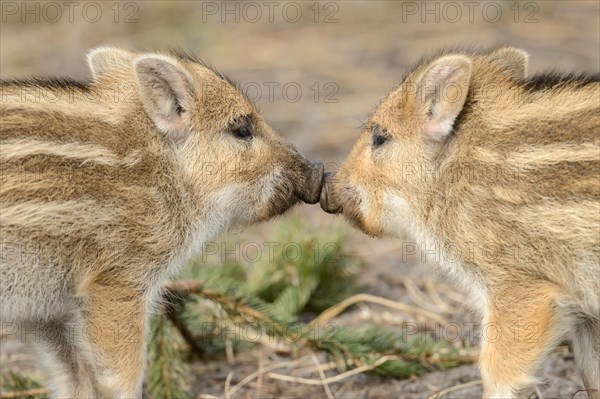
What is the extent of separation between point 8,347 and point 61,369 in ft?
5.22

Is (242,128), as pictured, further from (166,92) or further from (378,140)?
(378,140)

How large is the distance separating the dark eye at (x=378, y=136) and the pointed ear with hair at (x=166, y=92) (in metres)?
0.92

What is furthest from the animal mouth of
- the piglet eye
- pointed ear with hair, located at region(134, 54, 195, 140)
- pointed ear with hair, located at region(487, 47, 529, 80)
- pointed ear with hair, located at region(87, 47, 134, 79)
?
pointed ear with hair, located at region(87, 47, 134, 79)

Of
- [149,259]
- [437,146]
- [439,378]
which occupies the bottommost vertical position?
[439,378]

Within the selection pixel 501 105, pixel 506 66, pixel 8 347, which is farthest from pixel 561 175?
pixel 8 347

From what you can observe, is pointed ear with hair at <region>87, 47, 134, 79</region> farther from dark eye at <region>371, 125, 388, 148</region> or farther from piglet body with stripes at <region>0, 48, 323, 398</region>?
dark eye at <region>371, 125, 388, 148</region>

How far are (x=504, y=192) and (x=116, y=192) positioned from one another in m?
1.72

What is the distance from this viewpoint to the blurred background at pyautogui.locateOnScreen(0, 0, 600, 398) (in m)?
9.76

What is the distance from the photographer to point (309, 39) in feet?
36.5

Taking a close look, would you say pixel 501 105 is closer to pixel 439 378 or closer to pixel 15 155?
pixel 439 378

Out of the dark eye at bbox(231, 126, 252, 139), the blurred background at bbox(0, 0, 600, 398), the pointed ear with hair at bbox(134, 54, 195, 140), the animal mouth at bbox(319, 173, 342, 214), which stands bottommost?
the blurred background at bbox(0, 0, 600, 398)

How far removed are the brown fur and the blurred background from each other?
3.23m

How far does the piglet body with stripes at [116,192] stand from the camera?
14.8ft

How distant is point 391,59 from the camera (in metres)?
10.4
